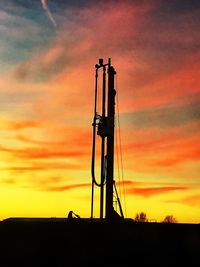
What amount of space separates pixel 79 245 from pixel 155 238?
2828 millimetres

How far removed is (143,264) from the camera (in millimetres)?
14672

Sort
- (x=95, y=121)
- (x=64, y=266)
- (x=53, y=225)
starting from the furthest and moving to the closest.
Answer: (x=95, y=121)
(x=53, y=225)
(x=64, y=266)

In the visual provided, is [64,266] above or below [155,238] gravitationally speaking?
below

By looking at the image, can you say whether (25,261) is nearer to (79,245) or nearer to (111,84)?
(79,245)

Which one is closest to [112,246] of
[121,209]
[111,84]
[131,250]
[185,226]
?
[131,250]

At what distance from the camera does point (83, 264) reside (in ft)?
47.9

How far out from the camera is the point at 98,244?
598 inches

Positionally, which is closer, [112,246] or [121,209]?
[112,246]

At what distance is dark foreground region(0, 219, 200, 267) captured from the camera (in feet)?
48.2

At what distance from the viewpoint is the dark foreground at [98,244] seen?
1470cm

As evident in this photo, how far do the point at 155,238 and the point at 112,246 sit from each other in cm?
167

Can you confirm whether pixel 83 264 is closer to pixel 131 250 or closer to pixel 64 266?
pixel 64 266

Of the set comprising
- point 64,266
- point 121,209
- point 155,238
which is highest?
point 121,209

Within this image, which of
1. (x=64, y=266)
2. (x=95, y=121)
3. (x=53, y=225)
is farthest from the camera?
(x=95, y=121)
